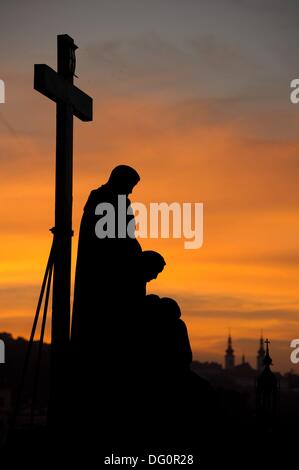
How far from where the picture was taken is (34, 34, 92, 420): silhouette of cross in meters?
13.8

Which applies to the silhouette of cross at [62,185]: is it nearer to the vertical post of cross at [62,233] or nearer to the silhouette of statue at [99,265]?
the vertical post of cross at [62,233]

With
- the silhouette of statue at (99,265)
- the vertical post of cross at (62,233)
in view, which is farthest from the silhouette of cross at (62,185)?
the silhouette of statue at (99,265)

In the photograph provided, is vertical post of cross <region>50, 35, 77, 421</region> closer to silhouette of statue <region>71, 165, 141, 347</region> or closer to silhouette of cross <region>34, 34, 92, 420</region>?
silhouette of cross <region>34, 34, 92, 420</region>

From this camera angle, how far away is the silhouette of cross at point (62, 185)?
45.1 ft

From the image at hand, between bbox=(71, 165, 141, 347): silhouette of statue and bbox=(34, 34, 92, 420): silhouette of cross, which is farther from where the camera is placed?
bbox=(34, 34, 92, 420): silhouette of cross

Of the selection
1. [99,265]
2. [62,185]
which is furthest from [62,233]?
[99,265]

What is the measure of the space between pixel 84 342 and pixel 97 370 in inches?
16.1

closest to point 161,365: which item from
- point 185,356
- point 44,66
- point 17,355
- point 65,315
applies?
point 185,356

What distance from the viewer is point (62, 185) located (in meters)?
14.6

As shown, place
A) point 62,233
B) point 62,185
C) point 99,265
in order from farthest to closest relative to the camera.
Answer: point 62,185 → point 62,233 → point 99,265

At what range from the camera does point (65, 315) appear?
555 inches

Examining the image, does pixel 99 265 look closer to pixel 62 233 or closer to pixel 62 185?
pixel 62 233

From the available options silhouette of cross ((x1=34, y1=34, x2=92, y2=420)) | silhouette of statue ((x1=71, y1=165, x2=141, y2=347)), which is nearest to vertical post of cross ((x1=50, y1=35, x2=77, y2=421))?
silhouette of cross ((x1=34, y1=34, x2=92, y2=420))
